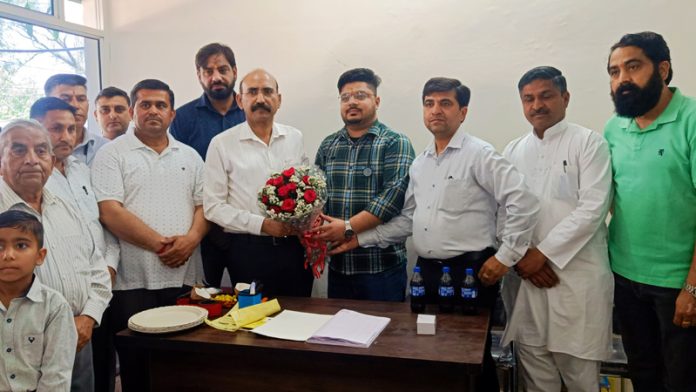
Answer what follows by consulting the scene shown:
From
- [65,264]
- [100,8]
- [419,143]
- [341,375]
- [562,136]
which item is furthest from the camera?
[100,8]

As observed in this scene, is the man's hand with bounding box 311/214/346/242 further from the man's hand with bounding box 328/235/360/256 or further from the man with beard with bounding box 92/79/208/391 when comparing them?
the man with beard with bounding box 92/79/208/391

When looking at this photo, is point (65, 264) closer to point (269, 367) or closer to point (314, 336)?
point (269, 367)

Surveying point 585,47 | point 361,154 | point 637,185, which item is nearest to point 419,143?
point 361,154

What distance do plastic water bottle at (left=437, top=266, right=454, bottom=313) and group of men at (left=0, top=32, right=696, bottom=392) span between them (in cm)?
18

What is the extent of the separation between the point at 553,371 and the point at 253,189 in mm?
1794

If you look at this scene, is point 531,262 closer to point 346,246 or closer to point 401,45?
point 346,246

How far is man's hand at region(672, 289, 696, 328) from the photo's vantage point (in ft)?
6.75

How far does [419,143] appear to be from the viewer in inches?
139

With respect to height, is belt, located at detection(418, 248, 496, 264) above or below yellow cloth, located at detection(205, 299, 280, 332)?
above

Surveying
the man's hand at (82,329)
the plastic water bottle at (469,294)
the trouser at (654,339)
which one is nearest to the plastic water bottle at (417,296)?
the plastic water bottle at (469,294)

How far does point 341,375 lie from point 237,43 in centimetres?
288

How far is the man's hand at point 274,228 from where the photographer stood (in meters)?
2.57

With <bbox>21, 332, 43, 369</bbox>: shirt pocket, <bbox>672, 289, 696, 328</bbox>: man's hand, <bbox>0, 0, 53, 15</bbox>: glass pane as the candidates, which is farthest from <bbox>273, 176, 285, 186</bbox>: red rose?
<bbox>0, 0, 53, 15</bbox>: glass pane

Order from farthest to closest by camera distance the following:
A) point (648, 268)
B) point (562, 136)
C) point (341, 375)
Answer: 1. point (562, 136)
2. point (648, 268)
3. point (341, 375)
